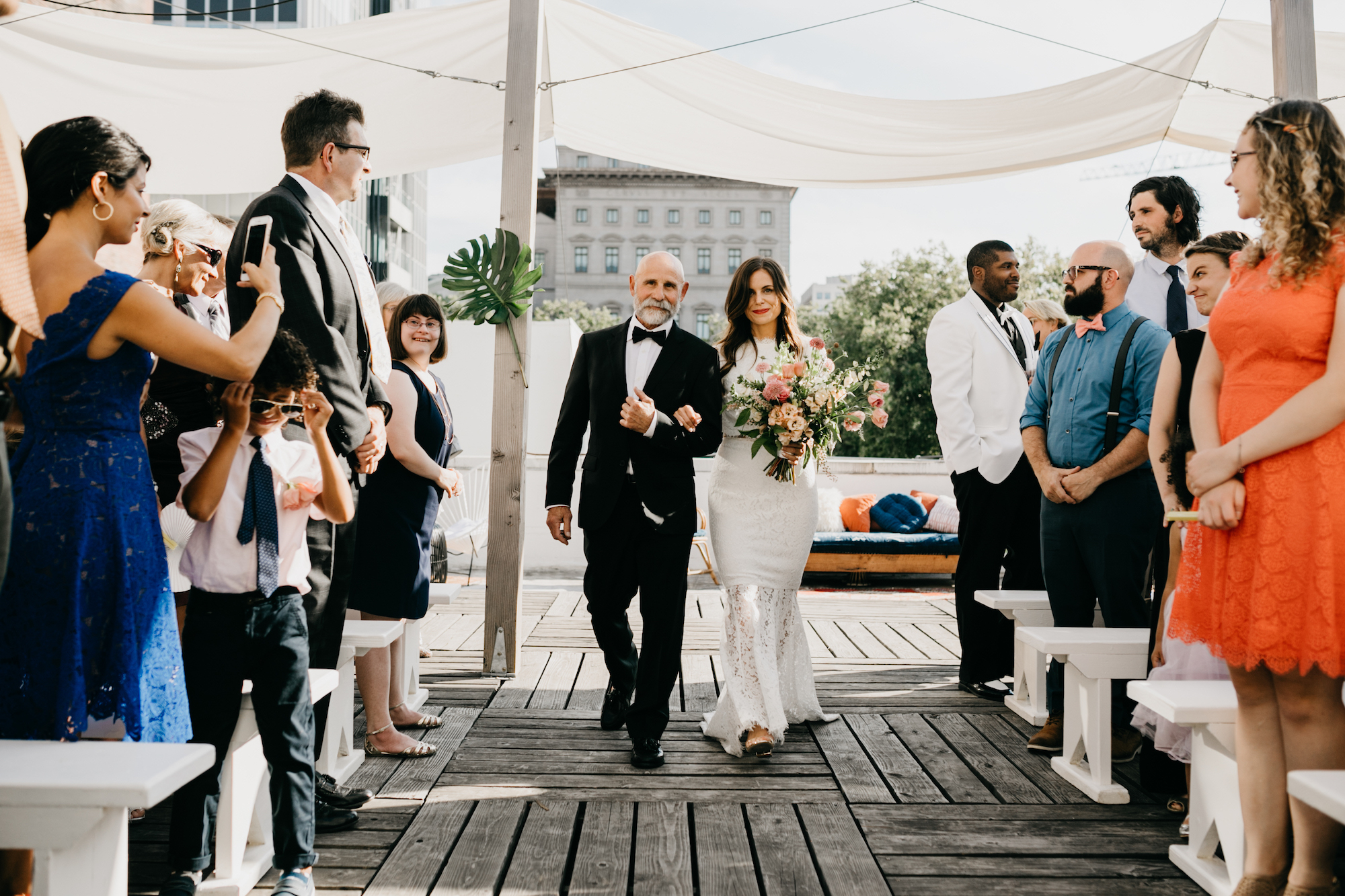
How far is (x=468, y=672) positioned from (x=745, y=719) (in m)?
1.90

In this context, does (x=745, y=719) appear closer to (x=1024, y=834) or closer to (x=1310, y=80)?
(x=1024, y=834)

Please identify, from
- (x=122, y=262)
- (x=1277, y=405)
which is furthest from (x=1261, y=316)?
(x=122, y=262)

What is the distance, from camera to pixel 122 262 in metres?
7.36

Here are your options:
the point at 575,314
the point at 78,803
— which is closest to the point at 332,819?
the point at 78,803

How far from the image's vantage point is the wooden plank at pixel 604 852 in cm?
243

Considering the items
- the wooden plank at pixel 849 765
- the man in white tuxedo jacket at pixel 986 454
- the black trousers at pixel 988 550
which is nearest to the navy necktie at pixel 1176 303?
the man in white tuxedo jacket at pixel 986 454

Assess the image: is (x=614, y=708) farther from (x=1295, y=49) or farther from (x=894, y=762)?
(x=1295, y=49)

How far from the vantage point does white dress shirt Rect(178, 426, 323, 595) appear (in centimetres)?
225

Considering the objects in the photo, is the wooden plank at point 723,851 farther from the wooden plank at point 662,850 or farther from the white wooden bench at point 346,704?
the white wooden bench at point 346,704

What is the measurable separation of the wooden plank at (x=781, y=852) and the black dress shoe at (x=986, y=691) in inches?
74.6

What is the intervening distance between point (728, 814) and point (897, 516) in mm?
6666

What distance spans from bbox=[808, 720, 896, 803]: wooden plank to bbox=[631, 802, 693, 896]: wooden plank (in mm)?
609

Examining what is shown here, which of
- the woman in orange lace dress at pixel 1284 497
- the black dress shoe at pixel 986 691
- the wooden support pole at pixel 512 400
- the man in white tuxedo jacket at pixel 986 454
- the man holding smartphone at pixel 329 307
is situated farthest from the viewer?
the wooden support pole at pixel 512 400

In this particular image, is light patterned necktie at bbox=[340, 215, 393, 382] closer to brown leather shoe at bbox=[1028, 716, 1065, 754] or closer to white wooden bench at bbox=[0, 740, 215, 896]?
white wooden bench at bbox=[0, 740, 215, 896]
